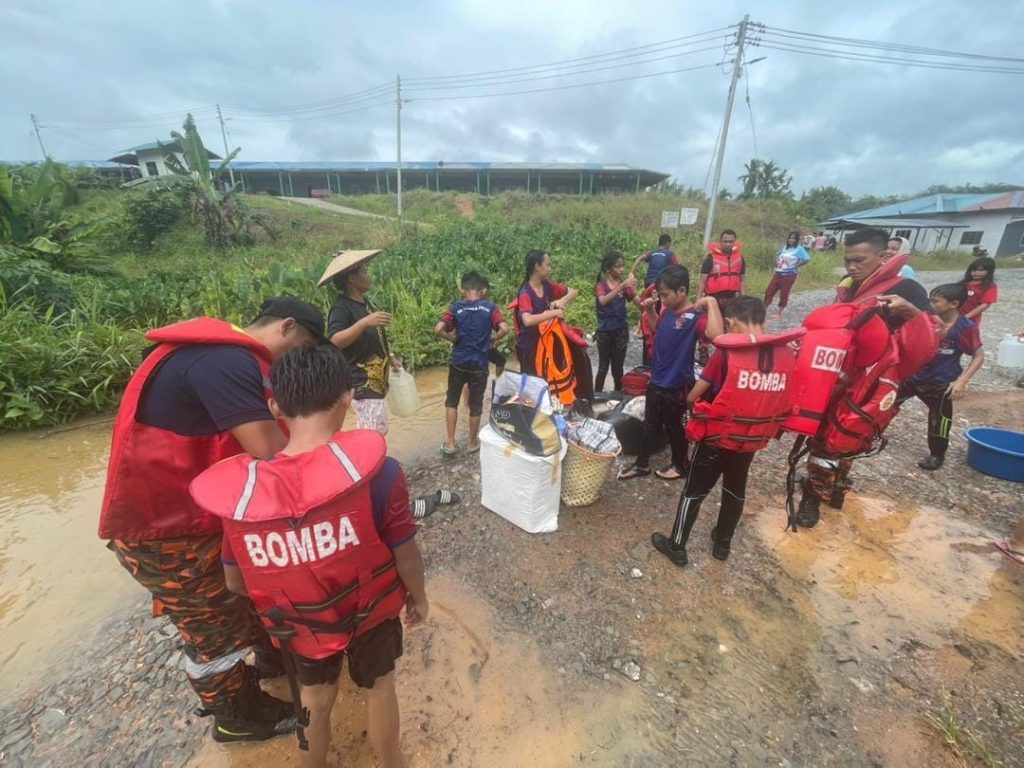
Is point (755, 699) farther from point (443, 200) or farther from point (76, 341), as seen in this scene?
point (443, 200)

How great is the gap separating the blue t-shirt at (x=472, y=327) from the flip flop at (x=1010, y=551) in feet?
13.0

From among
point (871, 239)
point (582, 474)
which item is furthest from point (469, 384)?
point (871, 239)

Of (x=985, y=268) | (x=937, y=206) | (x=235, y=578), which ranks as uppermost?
(x=937, y=206)

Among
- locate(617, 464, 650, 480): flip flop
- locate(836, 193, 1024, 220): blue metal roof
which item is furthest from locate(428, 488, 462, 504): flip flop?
locate(836, 193, 1024, 220): blue metal roof

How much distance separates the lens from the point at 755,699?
7.15 feet

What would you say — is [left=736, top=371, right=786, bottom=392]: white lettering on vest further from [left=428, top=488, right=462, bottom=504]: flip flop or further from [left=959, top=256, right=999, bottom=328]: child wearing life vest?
[left=959, top=256, right=999, bottom=328]: child wearing life vest

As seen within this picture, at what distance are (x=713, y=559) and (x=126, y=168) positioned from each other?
156ft

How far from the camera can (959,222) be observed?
2841 cm

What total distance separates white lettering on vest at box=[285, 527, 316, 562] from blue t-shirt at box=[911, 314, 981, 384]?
4.86 meters

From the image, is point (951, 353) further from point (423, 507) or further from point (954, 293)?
point (423, 507)

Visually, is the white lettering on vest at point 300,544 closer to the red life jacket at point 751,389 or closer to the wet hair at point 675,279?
the red life jacket at point 751,389

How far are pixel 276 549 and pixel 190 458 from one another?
23.8 inches

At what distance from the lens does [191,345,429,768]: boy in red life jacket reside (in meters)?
1.23

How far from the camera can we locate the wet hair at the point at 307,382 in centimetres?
137
